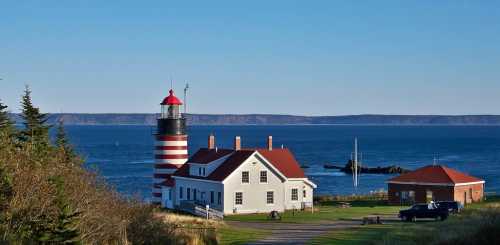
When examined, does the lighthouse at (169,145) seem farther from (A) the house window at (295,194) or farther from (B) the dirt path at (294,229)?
(B) the dirt path at (294,229)

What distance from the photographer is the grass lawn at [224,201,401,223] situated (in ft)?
150

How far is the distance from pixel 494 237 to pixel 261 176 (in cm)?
2856

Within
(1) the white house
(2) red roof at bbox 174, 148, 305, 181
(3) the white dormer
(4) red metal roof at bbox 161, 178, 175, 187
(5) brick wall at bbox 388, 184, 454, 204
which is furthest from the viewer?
(4) red metal roof at bbox 161, 178, 175, 187

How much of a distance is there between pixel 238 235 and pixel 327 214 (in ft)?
42.6

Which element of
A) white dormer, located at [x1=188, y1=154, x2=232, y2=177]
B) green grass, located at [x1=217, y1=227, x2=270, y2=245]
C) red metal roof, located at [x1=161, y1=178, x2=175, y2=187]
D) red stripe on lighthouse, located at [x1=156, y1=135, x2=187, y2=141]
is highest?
red stripe on lighthouse, located at [x1=156, y1=135, x2=187, y2=141]

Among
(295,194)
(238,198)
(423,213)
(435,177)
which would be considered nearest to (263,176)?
(238,198)

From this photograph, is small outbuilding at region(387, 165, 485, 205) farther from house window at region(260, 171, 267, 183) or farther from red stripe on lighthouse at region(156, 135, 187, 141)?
red stripe on lighthouse at region(156, 135, 187, 141)

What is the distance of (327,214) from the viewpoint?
4816cm

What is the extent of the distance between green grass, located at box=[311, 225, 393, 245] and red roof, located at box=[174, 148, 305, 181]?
1358 cm

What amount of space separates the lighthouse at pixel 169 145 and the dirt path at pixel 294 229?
431 inches

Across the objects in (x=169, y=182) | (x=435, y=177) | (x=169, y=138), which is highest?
(x=169, y=138)

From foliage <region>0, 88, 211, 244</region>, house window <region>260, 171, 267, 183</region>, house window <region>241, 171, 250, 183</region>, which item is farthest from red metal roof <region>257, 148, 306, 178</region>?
foliage <region>0, 88, 211, 244</region>

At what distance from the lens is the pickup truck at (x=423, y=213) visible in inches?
1684

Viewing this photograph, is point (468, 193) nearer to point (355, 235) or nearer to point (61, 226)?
point (355, 235)
